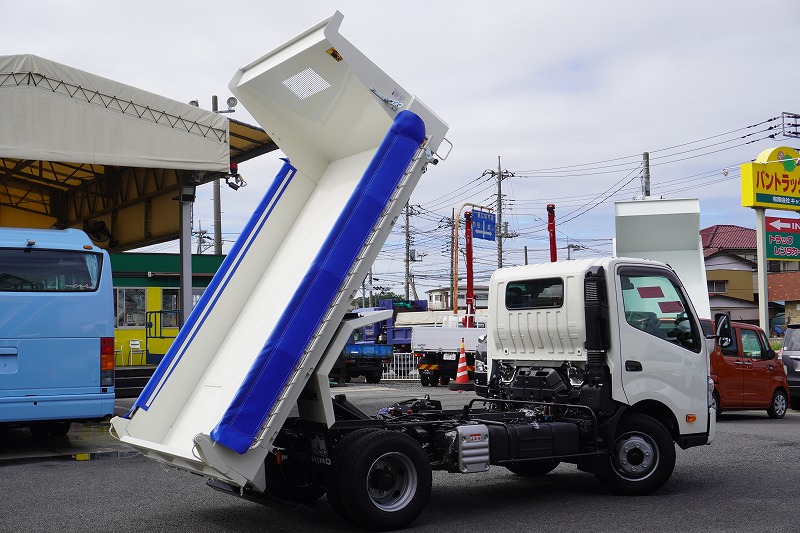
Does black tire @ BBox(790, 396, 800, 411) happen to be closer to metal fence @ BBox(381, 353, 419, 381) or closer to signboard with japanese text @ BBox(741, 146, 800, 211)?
signboard with japanese text @ BBox(741, 146, 800, 211)

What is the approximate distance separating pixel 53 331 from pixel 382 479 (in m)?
6.16

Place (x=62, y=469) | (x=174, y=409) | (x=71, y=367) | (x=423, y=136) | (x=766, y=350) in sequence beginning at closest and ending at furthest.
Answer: (x=423, y=136) → (x=174, y=409) → (x=62, y=469) → (x=71, y=367) → (x=766, y=350)

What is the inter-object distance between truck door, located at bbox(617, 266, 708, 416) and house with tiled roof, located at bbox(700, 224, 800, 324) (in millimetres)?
44613

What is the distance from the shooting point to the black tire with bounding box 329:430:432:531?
6441mm

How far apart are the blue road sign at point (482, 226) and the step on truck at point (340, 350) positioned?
27.5 metres

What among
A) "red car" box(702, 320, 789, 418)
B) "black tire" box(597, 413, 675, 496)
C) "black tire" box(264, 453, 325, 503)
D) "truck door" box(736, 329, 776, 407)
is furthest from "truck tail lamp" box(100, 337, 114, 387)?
"truck door" box(736, 329, 776, 407)

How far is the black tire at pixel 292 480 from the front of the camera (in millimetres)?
7121

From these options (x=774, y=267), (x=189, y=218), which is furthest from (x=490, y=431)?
(x=774, y=267)

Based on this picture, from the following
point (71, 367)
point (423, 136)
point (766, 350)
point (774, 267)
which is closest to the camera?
point (423, 136)

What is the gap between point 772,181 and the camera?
24516 mm

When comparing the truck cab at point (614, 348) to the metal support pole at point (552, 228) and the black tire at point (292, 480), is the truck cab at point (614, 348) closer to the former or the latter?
the black tire at point (292, 480)

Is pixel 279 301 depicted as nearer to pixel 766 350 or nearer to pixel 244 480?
pixel 244 480

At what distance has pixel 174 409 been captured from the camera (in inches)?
288

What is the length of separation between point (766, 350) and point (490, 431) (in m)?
9.97
